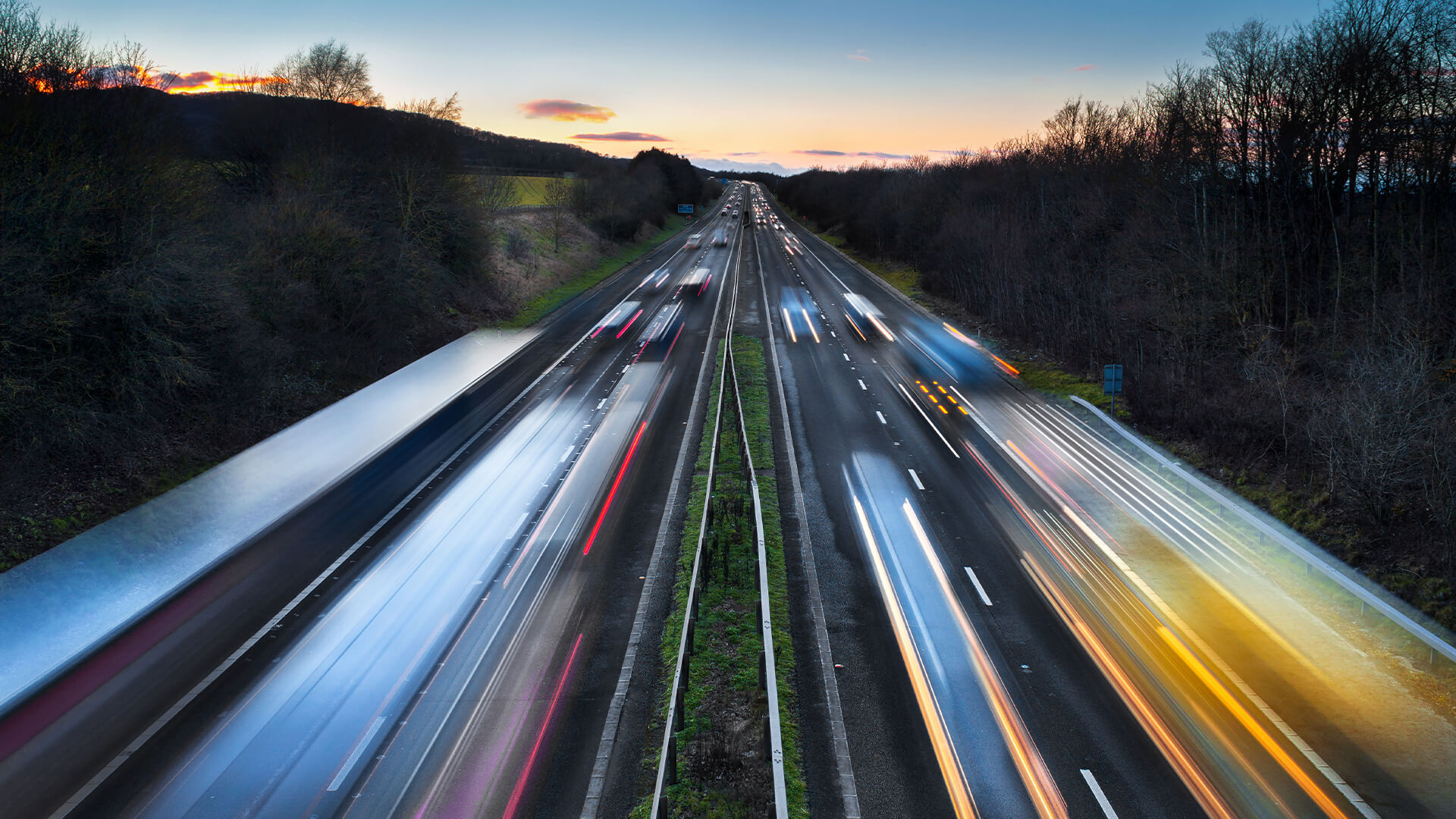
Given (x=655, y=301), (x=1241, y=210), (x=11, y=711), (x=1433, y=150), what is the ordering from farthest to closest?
(x=655, y=301) → (x=1241, y=210) → (x=1433, y=150) → (x=11, y=711)

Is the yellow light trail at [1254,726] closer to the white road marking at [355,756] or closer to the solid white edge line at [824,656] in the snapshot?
the solid white edge line at [824,656]

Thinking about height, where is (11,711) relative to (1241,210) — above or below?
below

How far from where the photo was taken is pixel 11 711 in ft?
34.7

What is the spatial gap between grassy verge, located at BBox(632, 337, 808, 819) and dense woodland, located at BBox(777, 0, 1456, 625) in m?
11.5

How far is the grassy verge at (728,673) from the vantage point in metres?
9.22

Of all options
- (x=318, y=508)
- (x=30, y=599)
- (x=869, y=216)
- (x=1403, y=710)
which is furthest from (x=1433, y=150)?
(x=869, y=216)

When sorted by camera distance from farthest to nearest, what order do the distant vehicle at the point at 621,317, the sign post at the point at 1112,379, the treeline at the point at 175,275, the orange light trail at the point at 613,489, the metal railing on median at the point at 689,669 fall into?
the distant vehicle at the point at 621,317, the sign post at the point at 1112,379, the treeline at the point at 175,275, the orange light trail at the point at 613,489, the metal railing on median at the point at 689,669

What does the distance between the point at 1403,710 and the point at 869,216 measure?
250 ft

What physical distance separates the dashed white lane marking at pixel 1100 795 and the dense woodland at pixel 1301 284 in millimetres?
8352

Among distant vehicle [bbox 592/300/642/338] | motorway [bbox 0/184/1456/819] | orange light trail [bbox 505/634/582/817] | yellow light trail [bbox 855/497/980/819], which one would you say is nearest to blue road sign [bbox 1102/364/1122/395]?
motorway [bbox 0/184/1456/819]

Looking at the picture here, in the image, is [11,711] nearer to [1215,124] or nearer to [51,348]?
[51,348]

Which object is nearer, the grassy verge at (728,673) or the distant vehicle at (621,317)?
the grassy verge at (728,673)

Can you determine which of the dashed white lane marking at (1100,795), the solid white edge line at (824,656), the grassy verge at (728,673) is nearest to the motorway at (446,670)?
the grassy verge at (728,673)

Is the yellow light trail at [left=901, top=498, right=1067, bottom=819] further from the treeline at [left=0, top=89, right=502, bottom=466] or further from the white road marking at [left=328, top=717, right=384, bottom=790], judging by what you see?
the treeline at [left=0, top=89, right=502, bottom=466]
